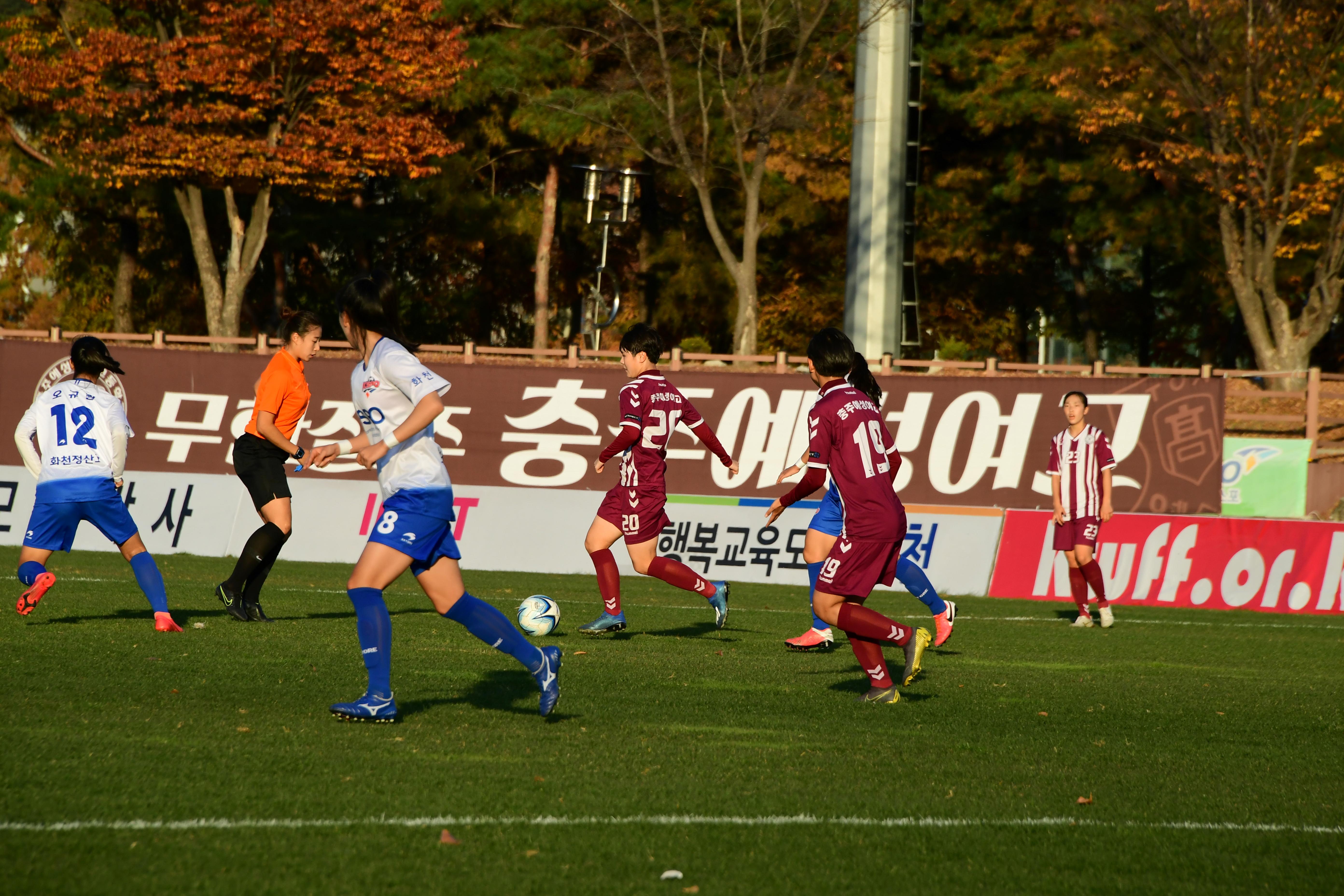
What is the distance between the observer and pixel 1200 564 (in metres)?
14.3

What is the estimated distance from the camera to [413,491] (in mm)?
5812

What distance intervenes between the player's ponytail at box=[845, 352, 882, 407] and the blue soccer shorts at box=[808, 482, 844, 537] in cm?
81

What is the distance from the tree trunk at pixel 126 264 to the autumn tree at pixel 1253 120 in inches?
991

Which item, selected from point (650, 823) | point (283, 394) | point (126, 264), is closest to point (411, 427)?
point (650, 823)

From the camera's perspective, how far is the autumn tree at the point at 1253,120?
26.9 meters

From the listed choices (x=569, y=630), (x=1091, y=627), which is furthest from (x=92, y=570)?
(x=1091, y=627)

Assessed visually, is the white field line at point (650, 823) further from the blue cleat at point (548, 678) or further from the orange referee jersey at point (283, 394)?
the orange referee jersey at point (283, 394)

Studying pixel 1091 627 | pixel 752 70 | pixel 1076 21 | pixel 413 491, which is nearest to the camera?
pixel 413 491

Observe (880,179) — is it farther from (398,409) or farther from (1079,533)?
(398,409)

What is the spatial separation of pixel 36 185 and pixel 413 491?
3266 centimetres

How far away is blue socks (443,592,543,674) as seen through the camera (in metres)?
5.98

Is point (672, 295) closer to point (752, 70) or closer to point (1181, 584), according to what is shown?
point (752, 70)

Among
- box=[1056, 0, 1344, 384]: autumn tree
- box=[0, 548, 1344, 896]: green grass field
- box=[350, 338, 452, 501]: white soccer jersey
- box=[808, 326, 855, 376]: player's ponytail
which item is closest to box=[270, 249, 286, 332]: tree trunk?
box=[1056, 0, 1344, 384]: autumn tree

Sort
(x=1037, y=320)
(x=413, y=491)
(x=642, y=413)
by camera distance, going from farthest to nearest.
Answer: (x=1037, y=320), (x=642, y=413), (x=413, y=491)
